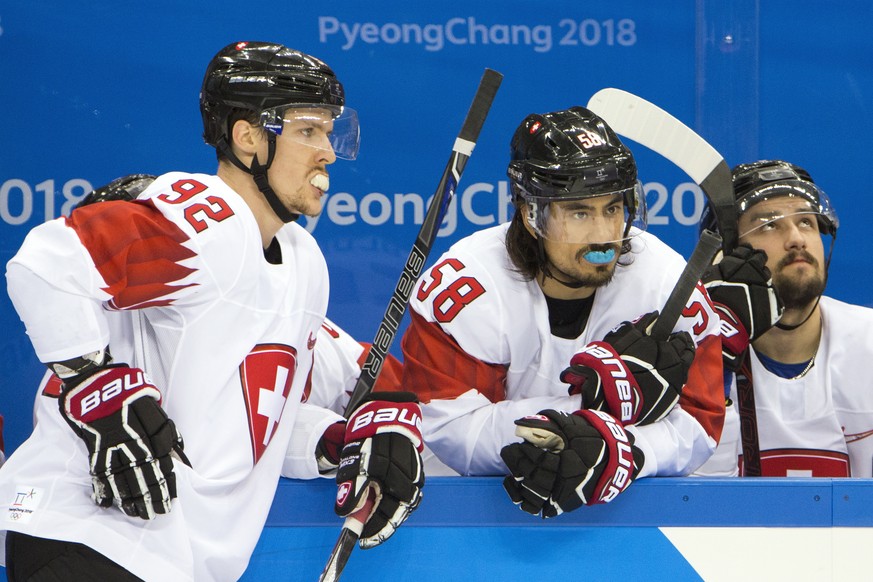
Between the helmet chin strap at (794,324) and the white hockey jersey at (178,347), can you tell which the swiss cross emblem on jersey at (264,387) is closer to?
the white hockey jersey at (178,347)

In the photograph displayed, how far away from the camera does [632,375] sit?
2.08m

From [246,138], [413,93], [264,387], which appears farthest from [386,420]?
[413,93]

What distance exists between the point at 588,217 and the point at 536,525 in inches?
24.9

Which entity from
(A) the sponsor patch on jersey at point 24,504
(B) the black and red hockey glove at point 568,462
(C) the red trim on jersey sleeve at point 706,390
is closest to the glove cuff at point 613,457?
Result: (B) the black and red hockey glove at point 568,462

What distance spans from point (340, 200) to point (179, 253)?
72.4 inches

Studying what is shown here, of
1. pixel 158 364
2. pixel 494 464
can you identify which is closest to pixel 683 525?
pixel 494 464

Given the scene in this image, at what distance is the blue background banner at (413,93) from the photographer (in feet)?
11.3

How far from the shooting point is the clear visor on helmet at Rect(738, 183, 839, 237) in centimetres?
261

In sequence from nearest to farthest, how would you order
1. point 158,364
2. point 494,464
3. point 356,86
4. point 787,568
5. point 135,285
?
point 135,285
point 158,364
point 787,568
point 494,464
point 356,86

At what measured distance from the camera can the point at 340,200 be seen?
11.5 ft

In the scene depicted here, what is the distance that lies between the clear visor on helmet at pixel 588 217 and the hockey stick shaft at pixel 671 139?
11 centimetres

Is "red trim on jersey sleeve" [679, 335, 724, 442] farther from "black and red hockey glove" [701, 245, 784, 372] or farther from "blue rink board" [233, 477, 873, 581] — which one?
"blue rink board" [233, 477, 873, 581]

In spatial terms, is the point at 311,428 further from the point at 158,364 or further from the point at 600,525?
the point at 600,525

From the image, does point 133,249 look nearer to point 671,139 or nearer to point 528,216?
point 528,216
